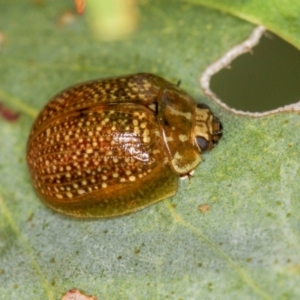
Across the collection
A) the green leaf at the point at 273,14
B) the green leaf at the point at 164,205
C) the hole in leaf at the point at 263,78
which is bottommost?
the green leaf at the point at 164,205

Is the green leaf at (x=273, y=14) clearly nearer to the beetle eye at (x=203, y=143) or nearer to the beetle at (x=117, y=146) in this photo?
the beetle at (x=117, y=146)

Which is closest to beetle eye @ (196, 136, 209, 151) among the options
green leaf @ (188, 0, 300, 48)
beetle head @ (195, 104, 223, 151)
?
beetle head @ (195, 104, 223, 151)

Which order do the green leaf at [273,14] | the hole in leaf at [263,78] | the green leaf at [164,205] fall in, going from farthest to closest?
1. the hole in leaf at [263,78]
2. the green leaf at [273,14]
3. the green leaf at [164,205]

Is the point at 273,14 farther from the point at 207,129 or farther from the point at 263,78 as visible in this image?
the point at 207,129

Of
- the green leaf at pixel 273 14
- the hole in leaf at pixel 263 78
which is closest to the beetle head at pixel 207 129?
the hole in leaf at pixel 263 78

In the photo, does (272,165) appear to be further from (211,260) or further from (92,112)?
(92,112)

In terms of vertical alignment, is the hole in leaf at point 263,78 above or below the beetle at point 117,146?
above

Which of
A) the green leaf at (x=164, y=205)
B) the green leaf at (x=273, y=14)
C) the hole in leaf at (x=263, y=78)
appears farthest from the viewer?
the hole in leaf at (x=263, y=78)

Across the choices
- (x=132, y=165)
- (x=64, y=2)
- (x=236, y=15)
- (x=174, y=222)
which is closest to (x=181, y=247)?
(x=174, y=222)
